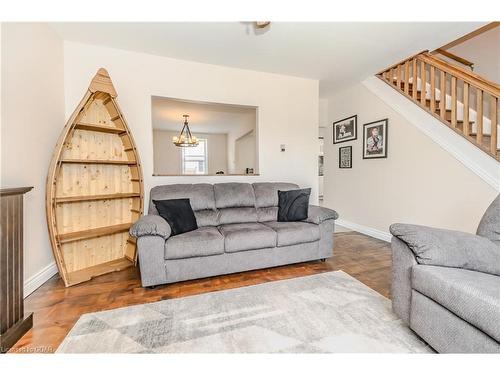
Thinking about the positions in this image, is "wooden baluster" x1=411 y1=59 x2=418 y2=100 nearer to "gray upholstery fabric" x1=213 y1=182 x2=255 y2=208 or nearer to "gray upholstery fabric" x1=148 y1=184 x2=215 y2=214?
"gray upholstery fabric" x1=213 y1=182 x2=255 y2=208

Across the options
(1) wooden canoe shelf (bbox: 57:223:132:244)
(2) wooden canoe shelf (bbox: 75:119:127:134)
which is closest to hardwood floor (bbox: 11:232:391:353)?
(1) wooden canoe shelf (bbox: 57:223:132:244)

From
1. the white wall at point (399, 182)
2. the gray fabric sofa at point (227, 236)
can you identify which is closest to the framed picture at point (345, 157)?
the white wall at point (399, 182)

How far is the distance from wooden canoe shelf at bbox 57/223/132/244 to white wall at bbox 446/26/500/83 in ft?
17.3

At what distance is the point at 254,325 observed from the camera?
161 centimetres

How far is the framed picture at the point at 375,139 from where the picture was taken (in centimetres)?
366

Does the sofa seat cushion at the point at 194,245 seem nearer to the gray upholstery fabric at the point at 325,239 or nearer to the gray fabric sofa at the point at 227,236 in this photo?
the gray fabric sofa at the point at 227,236

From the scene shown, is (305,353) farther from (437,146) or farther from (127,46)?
(127,46)

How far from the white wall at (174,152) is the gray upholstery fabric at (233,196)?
510cm

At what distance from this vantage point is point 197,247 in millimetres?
2227

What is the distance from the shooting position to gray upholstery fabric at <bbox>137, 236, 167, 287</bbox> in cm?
208

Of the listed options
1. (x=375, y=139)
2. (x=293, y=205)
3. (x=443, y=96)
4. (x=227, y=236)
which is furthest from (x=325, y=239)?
(x=443, y=96)

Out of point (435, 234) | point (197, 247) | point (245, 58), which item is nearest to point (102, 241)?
point (197, 247)

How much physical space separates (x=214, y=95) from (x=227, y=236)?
2.13 meters

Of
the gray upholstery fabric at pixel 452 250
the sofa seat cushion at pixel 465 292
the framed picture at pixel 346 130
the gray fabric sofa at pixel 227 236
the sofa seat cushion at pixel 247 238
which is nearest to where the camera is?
the sofa seat cushion at pixel 465 292
